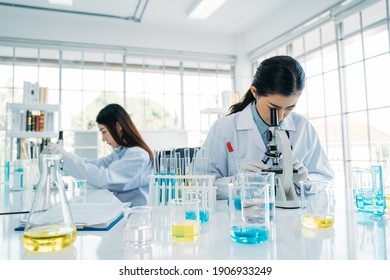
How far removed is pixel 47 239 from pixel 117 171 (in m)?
→ 1.37

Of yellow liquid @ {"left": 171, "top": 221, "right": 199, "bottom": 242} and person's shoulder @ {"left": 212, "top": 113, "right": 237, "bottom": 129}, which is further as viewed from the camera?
person's shoulder @ {"left": 212, "top": 113, "right": 237, "bottom": 129}

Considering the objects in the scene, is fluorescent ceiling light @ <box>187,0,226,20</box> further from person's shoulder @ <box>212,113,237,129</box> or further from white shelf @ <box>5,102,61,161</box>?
person's shoulder @ <box>212,113,237,129</box>

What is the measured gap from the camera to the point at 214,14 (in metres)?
4.50

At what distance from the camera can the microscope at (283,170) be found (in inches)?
41.1

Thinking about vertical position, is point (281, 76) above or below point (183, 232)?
above

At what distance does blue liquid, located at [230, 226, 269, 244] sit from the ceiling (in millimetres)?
3641

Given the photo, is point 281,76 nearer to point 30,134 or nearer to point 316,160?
point 316,160

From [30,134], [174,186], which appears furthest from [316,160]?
[30,134]

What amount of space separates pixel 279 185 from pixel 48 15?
14.9 ft

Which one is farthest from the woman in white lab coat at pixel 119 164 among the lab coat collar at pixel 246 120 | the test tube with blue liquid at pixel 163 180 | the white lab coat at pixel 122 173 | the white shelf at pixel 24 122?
the white shelf at pixel 24 122

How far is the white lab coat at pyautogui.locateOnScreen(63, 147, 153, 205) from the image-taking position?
1.91m

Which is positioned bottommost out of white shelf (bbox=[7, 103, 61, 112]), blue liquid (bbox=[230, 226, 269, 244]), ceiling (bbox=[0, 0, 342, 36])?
blue liquid (bbox=[230, 226, 269, 244])

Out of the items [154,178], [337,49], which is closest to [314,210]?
[154,178]

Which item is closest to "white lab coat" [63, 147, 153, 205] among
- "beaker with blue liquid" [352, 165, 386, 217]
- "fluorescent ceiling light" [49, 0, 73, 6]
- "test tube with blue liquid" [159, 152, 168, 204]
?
"test tube with blue liquid" [159, 152, 168, 204]
